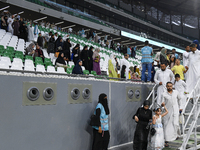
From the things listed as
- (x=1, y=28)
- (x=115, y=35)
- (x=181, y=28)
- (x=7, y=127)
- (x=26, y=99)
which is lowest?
(x=7, y=127)

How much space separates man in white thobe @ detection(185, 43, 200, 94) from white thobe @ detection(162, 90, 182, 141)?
1322mm

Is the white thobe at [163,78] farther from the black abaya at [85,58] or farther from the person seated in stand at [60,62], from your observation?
the black abaya at [85,58]

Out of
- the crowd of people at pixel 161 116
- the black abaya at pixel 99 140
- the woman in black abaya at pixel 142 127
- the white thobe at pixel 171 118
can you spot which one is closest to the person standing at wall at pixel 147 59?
the crowd of people at pixel 161 116

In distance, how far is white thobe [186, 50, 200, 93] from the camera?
6.49 m

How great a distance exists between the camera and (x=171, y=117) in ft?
18.0

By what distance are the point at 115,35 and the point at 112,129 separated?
22921mm

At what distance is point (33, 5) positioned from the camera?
60.3 ft

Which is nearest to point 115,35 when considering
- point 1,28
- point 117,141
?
point 1,28

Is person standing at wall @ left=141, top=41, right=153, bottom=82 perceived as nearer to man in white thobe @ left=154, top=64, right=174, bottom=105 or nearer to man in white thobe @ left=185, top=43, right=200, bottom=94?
man in white thobe @ left=154, top=64, right=174, bottom=105

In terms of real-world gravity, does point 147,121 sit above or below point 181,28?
below

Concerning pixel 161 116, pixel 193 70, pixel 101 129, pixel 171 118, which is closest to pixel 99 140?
pixel 101 129

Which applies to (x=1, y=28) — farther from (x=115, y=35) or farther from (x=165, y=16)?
(x=165, y=16)

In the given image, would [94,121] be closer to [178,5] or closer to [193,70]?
[193,70]

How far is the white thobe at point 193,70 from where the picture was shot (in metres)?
6.49
